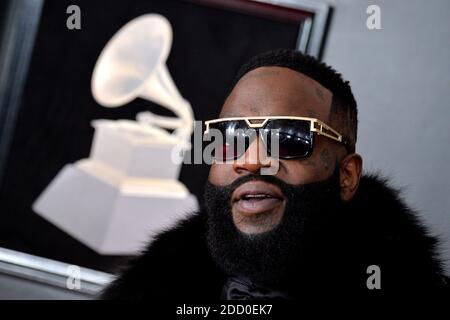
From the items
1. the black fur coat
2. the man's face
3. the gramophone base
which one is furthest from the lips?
the gramophone base

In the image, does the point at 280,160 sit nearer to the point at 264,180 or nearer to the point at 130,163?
the point at 264,180

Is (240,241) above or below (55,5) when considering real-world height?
below

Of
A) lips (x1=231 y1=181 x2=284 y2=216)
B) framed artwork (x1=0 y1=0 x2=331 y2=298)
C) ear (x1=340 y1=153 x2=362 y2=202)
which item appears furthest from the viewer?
framed artwork (x1=0 y1=0 x2=331 y2=298)

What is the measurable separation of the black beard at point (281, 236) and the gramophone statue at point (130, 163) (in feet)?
2.76

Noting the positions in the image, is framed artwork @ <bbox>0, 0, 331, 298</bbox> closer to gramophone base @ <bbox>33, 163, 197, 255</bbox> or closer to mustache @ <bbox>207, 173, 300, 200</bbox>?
gramophone base @ <bbox>33, 163, 197, 255</bbox>

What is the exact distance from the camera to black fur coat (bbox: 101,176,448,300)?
102 centimetres

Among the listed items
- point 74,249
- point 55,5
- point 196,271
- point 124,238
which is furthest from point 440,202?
point 55,5

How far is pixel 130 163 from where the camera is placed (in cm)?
192

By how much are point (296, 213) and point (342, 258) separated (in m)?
0.12

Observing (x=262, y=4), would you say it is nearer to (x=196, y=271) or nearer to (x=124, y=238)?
(x=124, y=238)

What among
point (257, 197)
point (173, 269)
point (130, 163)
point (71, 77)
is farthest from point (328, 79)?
point (71, 77)

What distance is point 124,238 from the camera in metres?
1.90

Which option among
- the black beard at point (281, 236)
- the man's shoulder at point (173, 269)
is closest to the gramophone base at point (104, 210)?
the man's shoulder at point (173, 269)
